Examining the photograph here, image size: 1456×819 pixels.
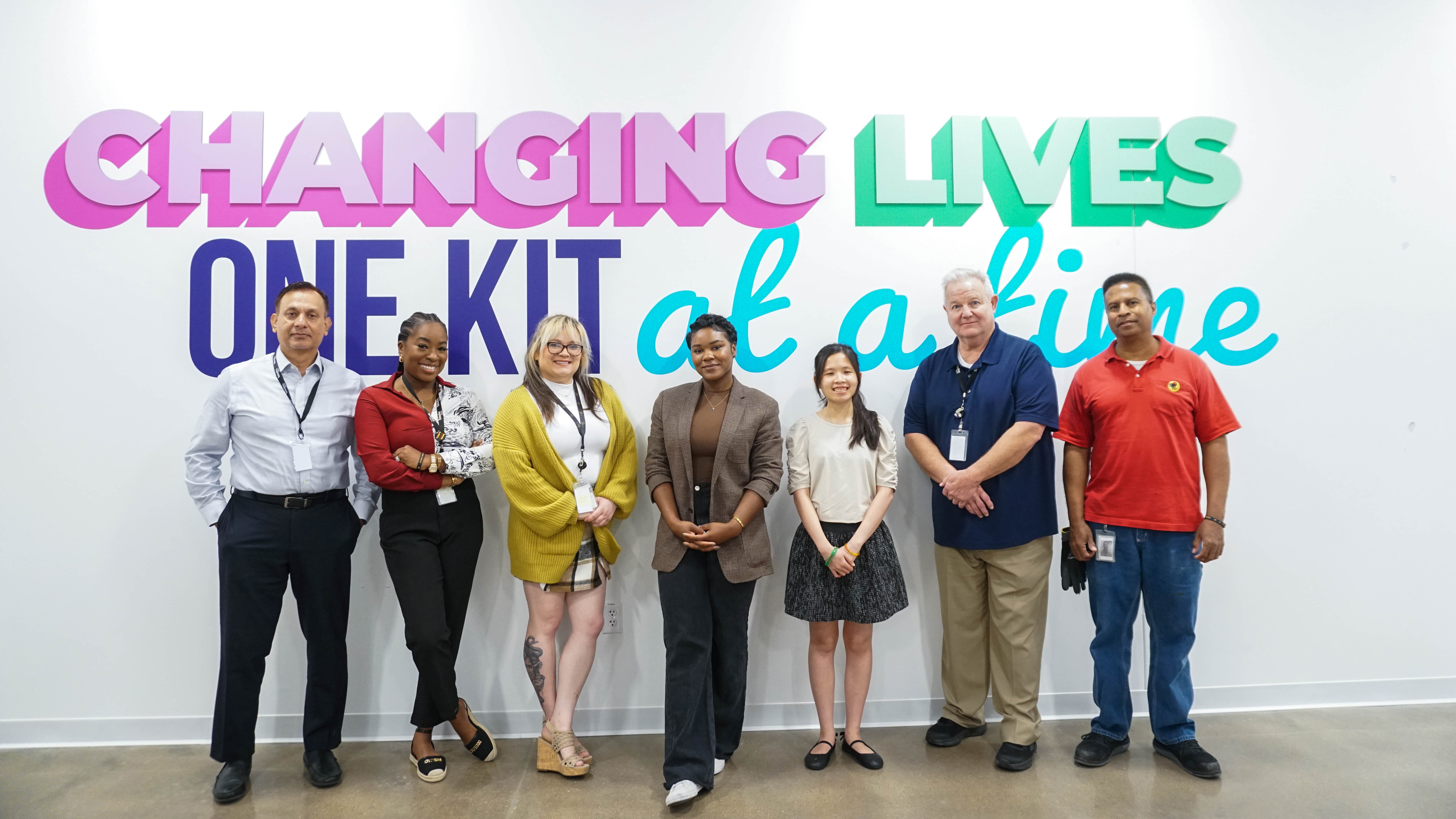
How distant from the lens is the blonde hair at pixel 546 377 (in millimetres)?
2914

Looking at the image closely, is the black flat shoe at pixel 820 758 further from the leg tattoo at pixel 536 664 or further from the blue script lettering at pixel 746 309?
the blue script lettering at pixel 746 309

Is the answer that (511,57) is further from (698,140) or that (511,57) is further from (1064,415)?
(1064,415)

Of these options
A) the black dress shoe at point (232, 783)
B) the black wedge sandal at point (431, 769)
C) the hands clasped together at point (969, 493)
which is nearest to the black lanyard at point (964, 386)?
the hands clasped together at point (969, 493)

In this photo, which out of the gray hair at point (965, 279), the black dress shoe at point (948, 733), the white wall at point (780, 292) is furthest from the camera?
the white wall at point (780, 292)

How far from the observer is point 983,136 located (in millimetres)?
3439

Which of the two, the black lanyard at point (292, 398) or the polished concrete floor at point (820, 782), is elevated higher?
the black lanyard at point (292, 398)

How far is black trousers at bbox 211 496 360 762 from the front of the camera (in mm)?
2742

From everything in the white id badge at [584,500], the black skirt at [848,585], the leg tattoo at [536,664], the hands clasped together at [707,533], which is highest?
the white id badge at [584,500]

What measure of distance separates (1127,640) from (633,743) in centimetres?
220

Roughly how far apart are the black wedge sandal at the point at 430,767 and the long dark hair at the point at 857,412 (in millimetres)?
2134

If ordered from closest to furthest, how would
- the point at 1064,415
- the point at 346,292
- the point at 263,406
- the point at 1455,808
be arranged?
the point at 1455,808
the point at 263,406
the point at 1064,415
the point at 346,292

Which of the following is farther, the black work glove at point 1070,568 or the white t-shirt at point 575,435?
the black work glove at point 1070,568

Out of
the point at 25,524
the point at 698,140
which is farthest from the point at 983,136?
the point at 25,524

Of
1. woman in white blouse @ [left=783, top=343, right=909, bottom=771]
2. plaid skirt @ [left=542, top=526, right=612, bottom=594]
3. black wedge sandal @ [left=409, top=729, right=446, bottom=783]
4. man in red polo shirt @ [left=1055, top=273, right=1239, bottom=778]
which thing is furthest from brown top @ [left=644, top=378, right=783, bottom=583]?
man in red polo shirt @ [left=1055, top=273, right=1239, bottom=778]
